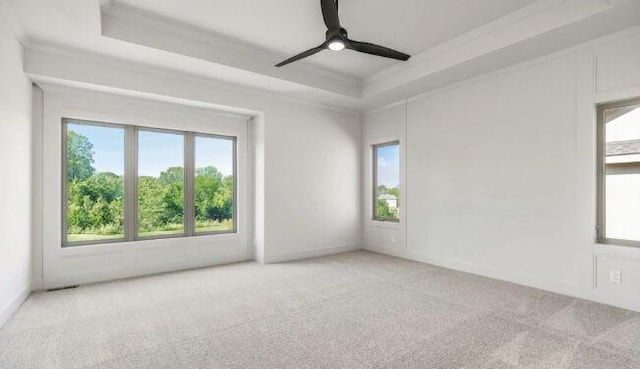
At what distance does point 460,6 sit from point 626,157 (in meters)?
2.35

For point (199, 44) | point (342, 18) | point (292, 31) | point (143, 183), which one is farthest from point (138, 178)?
point (342, 18)

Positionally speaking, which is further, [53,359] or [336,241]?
[336,241]

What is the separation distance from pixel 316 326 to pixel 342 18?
3.22 metres

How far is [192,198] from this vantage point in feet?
16.5

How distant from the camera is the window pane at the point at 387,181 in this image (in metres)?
5.89

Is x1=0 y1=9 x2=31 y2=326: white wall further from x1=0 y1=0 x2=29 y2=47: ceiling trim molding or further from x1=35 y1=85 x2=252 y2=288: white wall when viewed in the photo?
x1=35 y1=85 x2=252 y2=288: white wall

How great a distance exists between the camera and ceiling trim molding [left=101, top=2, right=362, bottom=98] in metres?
3.36

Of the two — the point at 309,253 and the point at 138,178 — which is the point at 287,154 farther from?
the point at 138,178

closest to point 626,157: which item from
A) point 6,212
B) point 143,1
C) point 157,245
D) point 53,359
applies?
point 143,1

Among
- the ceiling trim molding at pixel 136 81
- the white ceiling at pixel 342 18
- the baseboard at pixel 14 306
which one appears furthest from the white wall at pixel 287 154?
the baseboard at pixel 14 306

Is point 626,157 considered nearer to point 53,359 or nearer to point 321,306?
point 321,306

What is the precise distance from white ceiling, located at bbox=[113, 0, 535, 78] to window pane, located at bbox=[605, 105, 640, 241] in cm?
161

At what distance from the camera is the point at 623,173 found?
11.1 feet

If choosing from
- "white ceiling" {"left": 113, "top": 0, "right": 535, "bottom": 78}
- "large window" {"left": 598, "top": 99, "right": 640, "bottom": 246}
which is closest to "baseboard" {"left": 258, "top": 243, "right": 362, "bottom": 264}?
"white ceiling" {"left": 113, "top": 0, "right": 535, "bottom": 78}
